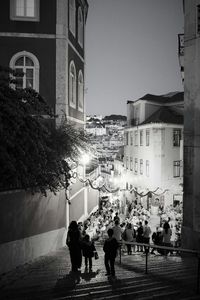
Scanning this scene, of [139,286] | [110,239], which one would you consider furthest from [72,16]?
[139,286]

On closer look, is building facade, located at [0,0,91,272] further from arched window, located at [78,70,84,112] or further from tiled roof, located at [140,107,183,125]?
tiled roof, located at [140,107,183,125]

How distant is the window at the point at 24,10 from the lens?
59.2ft

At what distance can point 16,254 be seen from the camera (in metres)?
12.0

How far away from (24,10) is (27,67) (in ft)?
9.62

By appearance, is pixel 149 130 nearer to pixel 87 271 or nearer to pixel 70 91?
pixel 70 91

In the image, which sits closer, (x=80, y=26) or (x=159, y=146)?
(x=80, y=26)

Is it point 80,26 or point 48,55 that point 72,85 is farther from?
point 80,26

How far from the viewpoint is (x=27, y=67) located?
18500 millimetres

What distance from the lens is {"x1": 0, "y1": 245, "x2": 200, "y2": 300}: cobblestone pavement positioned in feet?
24.0

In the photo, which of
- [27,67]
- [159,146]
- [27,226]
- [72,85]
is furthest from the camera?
[159,146]

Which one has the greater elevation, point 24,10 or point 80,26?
point 80,26

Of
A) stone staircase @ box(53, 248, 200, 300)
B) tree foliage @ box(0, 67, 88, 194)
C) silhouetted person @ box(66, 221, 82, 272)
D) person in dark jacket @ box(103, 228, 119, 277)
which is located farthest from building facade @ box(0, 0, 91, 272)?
stone staircase @ box(53, 248, 200, 300)

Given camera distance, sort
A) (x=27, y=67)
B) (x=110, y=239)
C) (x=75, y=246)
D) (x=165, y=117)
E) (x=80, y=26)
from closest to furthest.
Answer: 1. (x=110, y=239)
2. (x=75, y=246)
3. (x=27, y=67)
4. (x=80, y=26)
5. (x=165, y=117)

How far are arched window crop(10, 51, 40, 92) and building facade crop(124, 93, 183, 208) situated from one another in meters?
15.8
